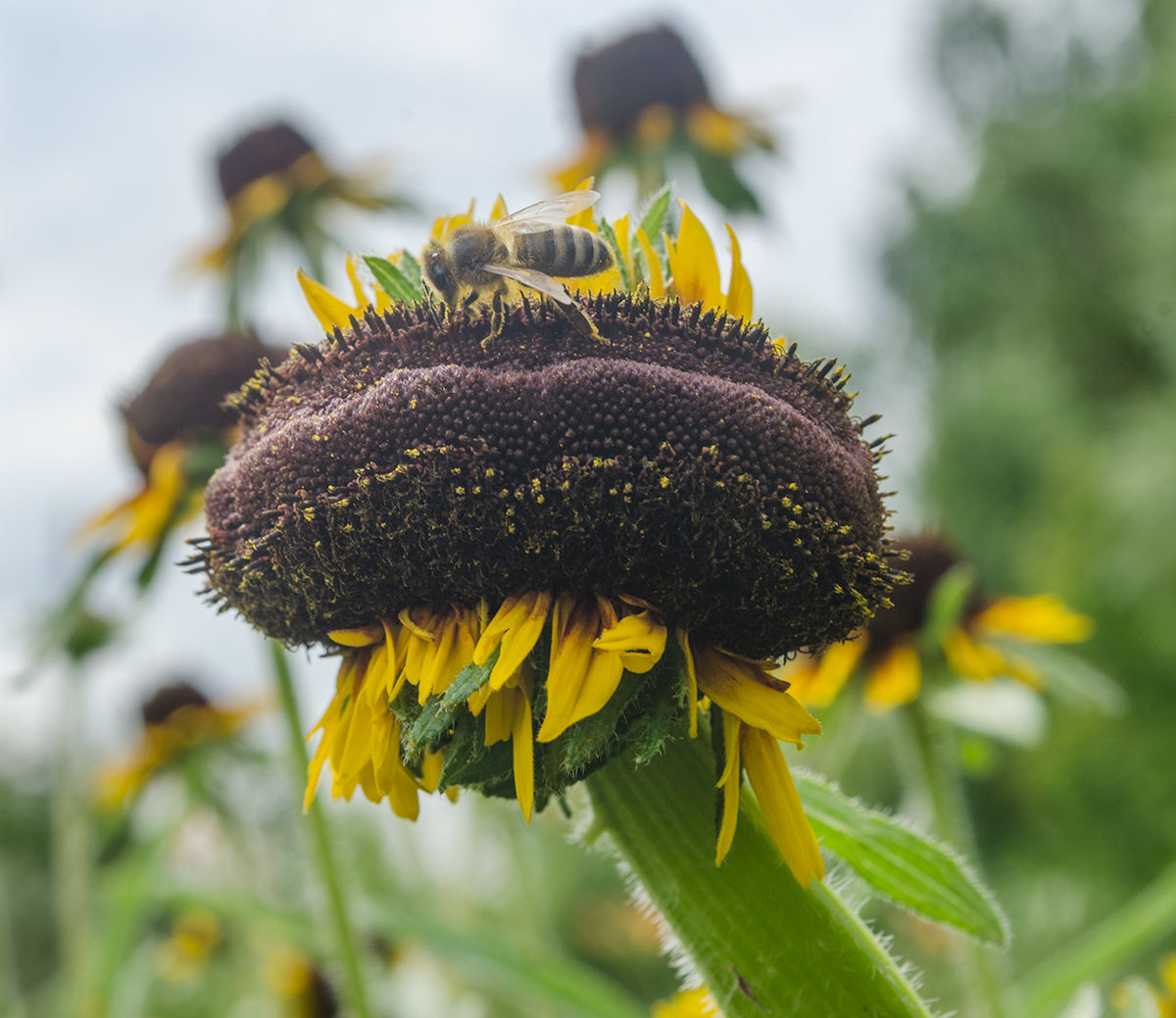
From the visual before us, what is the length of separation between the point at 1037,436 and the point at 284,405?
15259 mm

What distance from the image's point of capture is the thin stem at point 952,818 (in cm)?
161

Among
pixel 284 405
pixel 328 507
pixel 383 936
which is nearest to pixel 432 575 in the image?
pixel 328 507

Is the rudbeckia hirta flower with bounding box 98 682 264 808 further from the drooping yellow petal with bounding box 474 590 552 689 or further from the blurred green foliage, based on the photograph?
the drooping yellow petal with bounding box 474 590 552 689

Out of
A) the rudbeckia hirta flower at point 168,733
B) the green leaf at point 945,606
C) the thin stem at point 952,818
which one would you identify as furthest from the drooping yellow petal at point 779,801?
the rudbeckia hirta flower at point 168,733

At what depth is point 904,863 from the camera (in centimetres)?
93

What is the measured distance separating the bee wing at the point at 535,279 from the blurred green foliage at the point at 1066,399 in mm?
1913

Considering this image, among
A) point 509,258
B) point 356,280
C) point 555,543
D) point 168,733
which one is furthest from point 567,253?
point 168,733

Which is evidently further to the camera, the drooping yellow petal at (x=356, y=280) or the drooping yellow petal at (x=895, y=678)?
the drooping yellow petal at (x=895, y=678)

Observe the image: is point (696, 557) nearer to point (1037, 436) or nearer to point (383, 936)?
point (383, 936)

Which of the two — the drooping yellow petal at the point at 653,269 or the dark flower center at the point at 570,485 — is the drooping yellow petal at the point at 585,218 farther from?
the dark flower center at the point at 570,485

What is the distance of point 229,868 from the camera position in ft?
12.3

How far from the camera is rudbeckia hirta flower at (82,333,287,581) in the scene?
1957 millimetres

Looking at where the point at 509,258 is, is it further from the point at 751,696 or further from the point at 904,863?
the point at 904,863

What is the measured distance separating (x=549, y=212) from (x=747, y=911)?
2.20 ft
